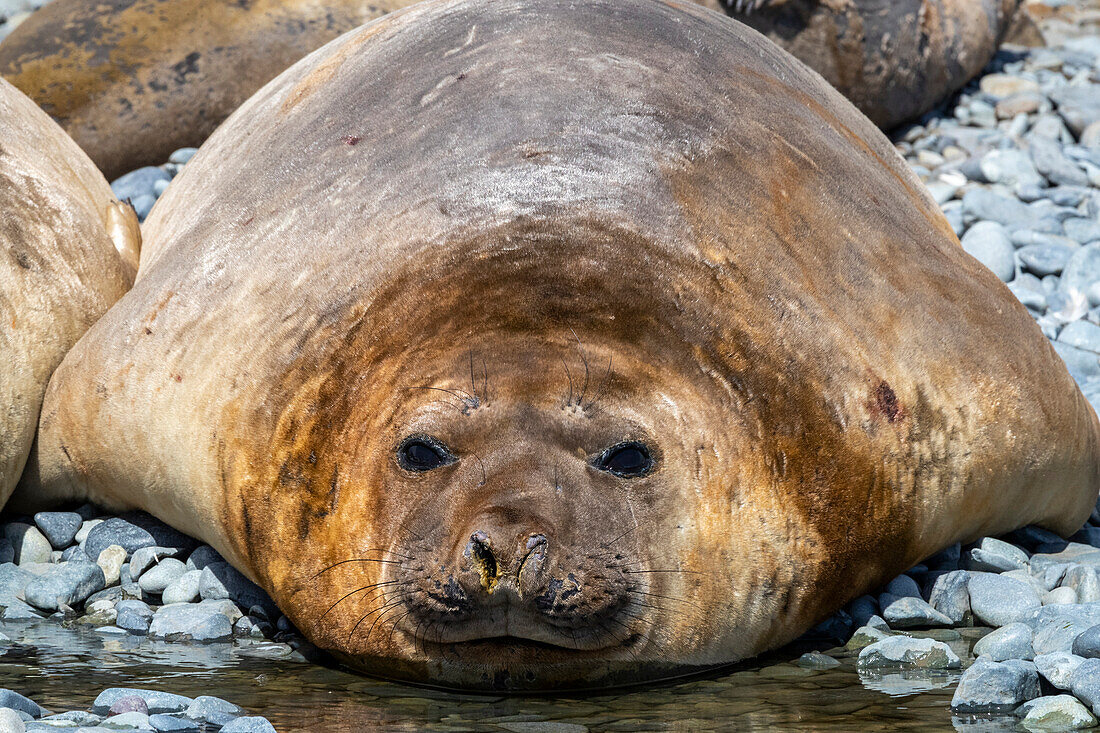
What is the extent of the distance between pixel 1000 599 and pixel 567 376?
3.94ft

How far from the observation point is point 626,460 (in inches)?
118

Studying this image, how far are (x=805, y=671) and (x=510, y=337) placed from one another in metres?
0.93

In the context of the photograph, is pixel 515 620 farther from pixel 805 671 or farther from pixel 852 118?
pixel 852 118

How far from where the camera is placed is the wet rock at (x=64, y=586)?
11.8 ft

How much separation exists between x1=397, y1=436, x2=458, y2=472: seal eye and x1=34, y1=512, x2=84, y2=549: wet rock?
1427mm

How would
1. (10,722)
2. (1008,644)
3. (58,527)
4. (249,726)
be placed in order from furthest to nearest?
(58,527) < (1008,644) < (249,726) < (10,722)

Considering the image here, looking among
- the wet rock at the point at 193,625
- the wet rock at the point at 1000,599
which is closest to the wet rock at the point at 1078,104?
the wet rock at the point at 1000,599

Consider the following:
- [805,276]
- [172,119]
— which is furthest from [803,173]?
[172,119]

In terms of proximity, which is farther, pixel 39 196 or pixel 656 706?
pixel 39 196

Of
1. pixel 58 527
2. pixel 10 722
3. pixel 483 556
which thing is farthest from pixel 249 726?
pixel 58 527

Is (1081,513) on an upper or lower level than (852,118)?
lower

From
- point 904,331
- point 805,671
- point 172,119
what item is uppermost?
point 904,331

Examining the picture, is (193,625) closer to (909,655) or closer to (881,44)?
(909,655)

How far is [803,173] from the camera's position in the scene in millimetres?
3744
